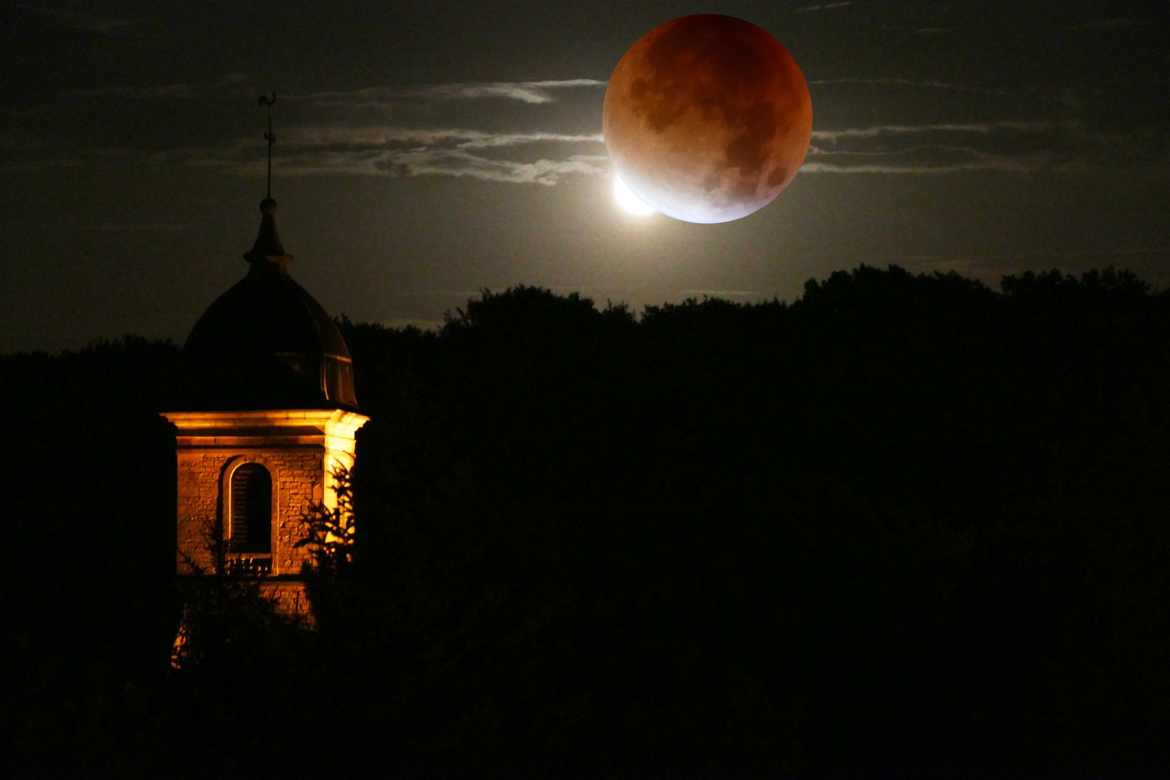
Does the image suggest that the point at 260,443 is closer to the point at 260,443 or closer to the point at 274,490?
the point at 260,443

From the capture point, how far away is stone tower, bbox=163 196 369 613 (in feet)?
64.2

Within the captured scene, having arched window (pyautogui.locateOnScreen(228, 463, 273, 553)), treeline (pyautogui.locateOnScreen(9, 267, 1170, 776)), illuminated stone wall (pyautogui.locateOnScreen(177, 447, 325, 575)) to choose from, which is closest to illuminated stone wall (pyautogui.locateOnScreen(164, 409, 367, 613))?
illuminated stone wall (pyautogui.locateOnScreen(177, 447, 325, 575))

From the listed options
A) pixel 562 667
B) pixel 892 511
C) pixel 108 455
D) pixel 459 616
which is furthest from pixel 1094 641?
pixel 108 455

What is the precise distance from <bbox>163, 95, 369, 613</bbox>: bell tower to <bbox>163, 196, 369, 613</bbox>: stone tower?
11 millimetres

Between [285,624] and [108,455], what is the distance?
24472 mm

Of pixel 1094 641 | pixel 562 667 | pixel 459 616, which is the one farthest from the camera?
pixel 1094 641

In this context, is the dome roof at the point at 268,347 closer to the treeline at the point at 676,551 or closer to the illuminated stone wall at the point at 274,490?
the illuminated stone wall at the point at 274,490

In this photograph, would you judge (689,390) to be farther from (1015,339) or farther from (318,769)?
(318,769)

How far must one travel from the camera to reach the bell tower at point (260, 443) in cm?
1956

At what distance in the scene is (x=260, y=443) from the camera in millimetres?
19688

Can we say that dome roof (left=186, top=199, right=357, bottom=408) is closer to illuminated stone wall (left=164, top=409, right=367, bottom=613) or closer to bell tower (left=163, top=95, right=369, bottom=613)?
bell tower (left=163, top=95, right=369, bottom=613)

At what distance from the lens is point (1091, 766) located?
912 inches

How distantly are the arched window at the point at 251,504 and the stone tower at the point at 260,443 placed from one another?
0.5 inches

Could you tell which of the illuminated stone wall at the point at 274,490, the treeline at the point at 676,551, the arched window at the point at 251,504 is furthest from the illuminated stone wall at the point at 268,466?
the treeline at the point at 676,551
